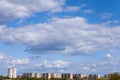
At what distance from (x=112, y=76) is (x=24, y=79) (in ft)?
229

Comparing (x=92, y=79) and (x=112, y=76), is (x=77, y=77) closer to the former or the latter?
(x=92, y=79)

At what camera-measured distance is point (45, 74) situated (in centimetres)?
19925

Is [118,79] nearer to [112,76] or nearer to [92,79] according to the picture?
[112,76]

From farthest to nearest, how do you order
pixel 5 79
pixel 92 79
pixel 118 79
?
pixel 5 79
pixel 92 79
pixel 118 79

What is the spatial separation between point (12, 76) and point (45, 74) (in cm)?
1986

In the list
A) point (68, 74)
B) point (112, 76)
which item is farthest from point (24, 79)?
point (112, 76)

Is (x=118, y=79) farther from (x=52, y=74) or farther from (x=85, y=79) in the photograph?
(x=52, y=74)

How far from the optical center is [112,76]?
415 ft

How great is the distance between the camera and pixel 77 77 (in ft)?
649

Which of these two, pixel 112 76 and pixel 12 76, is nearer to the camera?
pixel 112 76

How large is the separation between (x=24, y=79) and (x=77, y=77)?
33702 mm

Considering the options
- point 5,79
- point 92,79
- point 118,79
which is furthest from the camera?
point 5,79

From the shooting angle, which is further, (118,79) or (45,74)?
(45,74)

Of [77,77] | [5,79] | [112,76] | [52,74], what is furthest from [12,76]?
[112,76]
